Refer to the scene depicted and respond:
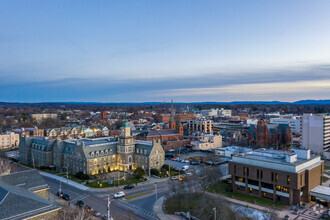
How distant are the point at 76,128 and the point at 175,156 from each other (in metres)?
66.5

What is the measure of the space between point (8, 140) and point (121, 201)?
87.7 m

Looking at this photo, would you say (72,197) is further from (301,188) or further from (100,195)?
(301,188)

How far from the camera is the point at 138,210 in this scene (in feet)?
148

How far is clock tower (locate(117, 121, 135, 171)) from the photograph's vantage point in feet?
230

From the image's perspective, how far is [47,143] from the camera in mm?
76500

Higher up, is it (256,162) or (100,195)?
(256,162)

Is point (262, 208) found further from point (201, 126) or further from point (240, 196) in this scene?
point (201, 126)

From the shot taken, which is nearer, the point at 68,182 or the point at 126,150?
the point at 68,182


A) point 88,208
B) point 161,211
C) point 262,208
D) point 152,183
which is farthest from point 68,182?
point 262,208

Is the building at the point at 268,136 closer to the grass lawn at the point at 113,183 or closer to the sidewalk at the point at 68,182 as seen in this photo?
the grass lawn at the point at 113,183

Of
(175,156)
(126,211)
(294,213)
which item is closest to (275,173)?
(294,213)

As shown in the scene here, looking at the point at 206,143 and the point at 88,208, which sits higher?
the point at 206,143

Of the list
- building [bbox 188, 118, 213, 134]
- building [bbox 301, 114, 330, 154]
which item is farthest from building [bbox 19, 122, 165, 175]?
building [bbox 188, 118, 213, 134]

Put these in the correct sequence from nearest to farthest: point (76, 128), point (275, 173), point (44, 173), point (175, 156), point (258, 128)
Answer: point (275, 173)
point (44, 173)
point (175, 156)
point (258, 128)
point (76, 128)
